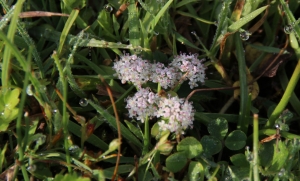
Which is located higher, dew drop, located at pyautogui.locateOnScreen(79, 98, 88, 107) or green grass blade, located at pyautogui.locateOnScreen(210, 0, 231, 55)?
green grass blade, located at pyautogui.locateOnScreen(210, 0, 231, 55)

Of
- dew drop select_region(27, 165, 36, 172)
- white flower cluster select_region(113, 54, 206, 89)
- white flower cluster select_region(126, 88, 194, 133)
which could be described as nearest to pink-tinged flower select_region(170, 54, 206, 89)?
white flower cluster select_region(113, 54, 206, 89)

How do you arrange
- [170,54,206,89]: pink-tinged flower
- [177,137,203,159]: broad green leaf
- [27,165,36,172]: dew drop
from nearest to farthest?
1. [27,165,36,172]: dew drop
2. [177,137,203,159]: broad green leaf
3. [170,54,206,89]: pink-tinged flower

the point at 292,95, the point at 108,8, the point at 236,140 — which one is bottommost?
the point at 236,140

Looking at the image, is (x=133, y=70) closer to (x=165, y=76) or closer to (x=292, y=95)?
(x=165, y=76)

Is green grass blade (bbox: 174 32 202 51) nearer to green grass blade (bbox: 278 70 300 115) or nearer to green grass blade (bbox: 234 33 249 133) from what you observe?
green grass blade (bbox: 234 33 249 133)

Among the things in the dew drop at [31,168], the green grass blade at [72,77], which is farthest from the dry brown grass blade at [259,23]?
the dew drop at [31,168]

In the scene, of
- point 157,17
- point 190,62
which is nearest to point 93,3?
point 157,17

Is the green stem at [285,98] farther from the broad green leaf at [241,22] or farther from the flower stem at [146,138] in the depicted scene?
the flower stem at [146,138]

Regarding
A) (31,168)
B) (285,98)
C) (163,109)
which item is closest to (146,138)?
(163,109)
